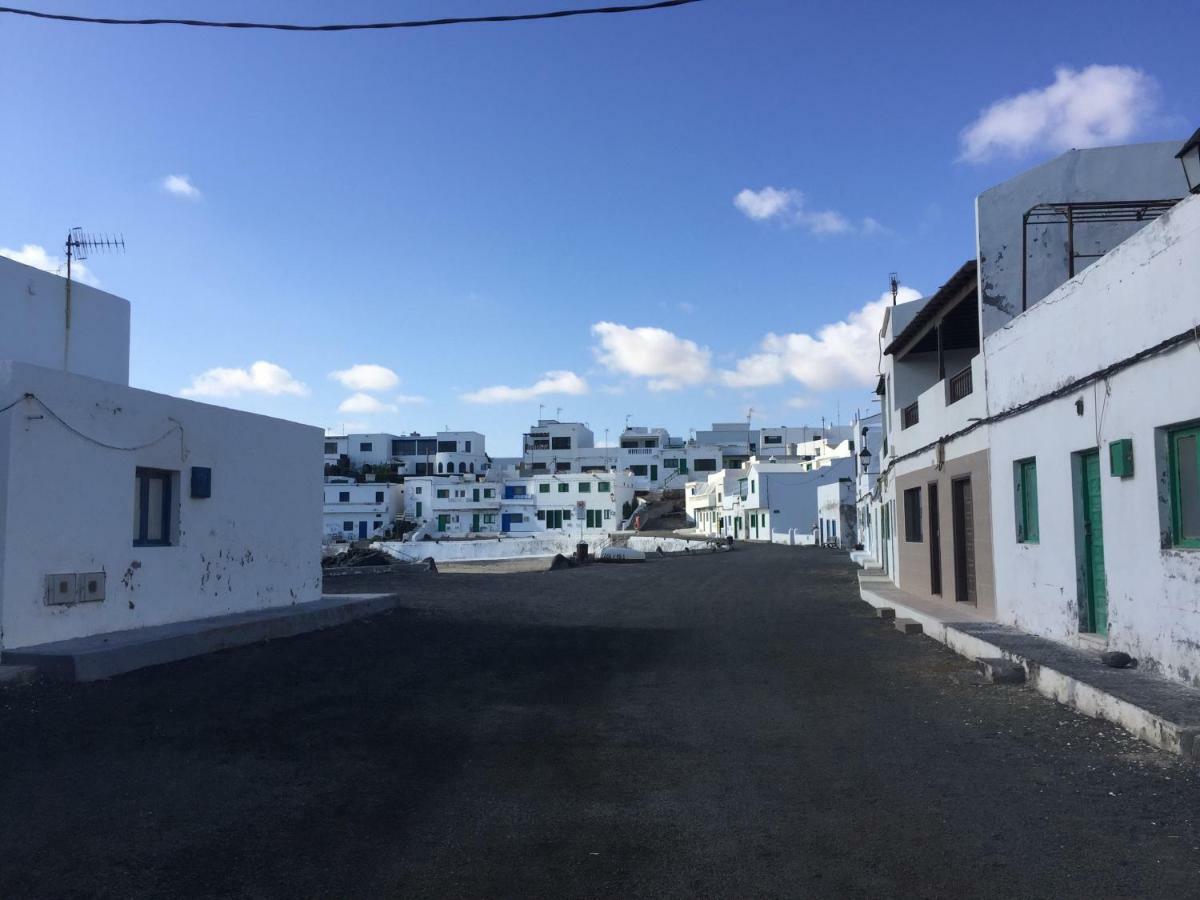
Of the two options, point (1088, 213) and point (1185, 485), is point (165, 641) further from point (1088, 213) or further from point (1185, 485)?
point (1088, 213)

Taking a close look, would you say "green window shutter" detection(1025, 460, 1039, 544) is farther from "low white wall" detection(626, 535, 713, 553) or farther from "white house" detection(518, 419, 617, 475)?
"white house" detection(518, 419, 617, 475)

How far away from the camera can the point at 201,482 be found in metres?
12.9

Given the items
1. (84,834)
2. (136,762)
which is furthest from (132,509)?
(84,834)

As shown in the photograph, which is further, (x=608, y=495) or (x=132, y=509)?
(x=608, y=495)

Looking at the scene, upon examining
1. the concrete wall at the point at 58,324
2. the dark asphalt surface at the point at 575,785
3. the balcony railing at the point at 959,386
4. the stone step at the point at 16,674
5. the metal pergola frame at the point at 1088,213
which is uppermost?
the metal pergola frame at the point at 1088,213

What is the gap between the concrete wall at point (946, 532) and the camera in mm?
14062

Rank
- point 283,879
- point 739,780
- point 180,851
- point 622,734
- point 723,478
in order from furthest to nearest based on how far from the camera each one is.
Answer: point 723,478 < point 622,734 < point 739,780 < point 180,851 < point 283,879

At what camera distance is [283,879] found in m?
4.62

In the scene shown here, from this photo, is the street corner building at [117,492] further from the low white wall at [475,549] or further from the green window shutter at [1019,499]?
the low white wall at [475,549]

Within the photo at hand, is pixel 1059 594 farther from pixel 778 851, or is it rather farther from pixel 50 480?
pixel 50 480

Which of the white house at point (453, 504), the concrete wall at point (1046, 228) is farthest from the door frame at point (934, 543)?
the white house at point (453, 504)

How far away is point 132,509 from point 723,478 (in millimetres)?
68777

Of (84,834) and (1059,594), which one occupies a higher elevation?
(1059,594)

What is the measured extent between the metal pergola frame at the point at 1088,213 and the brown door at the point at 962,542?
3458 millimetres
